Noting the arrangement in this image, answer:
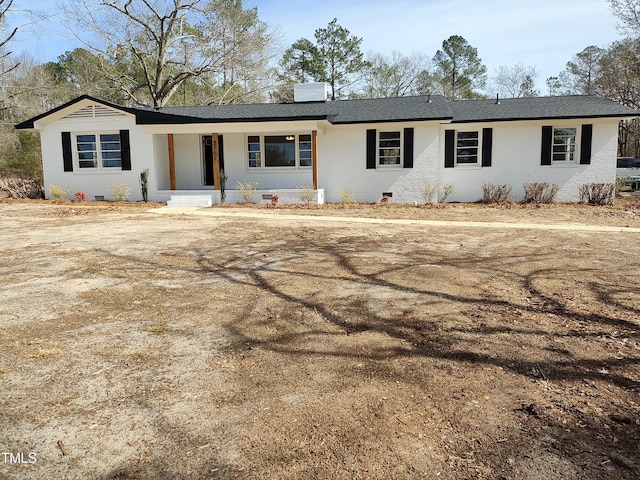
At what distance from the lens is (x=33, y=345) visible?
3699mm

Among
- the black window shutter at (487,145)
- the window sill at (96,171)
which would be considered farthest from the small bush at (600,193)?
the window sill at (96,171)

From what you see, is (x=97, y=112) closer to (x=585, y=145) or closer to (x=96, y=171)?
(x=96, y=171)

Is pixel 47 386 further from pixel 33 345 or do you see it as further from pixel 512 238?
pixel 512 238

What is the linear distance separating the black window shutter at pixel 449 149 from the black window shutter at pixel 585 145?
14.2ft

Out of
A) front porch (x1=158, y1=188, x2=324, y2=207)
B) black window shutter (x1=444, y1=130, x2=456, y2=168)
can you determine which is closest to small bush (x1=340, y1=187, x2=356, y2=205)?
front porch (x1=158, y1=188, x2=324, y2=207)

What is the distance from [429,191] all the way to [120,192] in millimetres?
10834

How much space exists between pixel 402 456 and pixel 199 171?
57.1 ft

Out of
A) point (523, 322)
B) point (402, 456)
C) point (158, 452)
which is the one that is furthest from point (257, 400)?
point (523, 322)

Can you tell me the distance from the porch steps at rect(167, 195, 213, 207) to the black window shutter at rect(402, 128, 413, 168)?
Answer: 22.9ft

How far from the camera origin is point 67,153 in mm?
17234

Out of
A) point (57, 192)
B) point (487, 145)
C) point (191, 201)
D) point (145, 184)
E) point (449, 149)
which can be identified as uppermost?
point (487, 145)

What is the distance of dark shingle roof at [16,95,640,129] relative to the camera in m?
16.1

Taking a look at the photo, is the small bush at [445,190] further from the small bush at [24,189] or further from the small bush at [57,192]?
the small bush at [24,189]

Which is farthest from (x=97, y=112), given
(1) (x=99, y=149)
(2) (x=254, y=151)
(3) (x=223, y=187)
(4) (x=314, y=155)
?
(4) (x=314, y=155)
